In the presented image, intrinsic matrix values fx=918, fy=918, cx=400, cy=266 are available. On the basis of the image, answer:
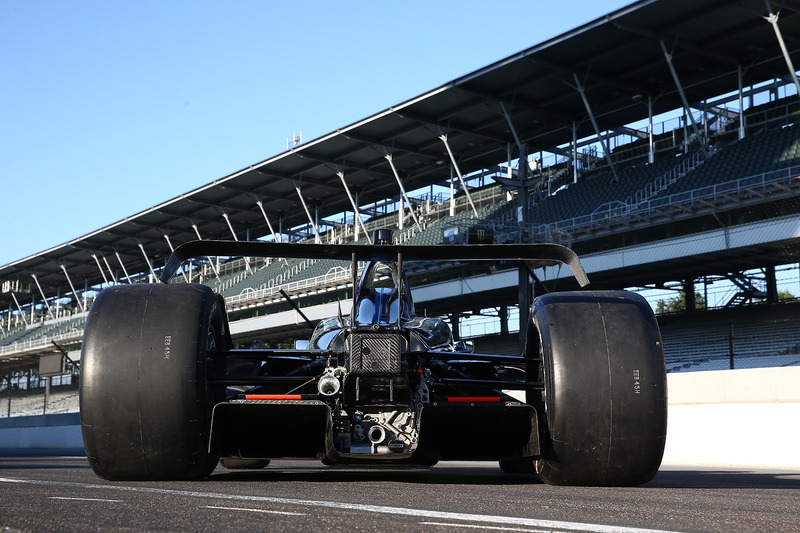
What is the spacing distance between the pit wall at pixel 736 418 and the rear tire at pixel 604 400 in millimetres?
9336

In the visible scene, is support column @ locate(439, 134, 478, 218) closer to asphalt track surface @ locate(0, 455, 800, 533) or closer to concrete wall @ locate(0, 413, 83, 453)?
concrete wall @ locate(0, 413, 83, 453)

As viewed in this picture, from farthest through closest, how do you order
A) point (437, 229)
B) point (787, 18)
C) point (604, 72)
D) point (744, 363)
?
point (437, 229) < point (604, 72) < point (787, 18) < point (744, 363)

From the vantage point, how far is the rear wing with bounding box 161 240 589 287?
711cm

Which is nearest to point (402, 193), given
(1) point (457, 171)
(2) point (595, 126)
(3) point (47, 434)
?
(1) point (457, 171)

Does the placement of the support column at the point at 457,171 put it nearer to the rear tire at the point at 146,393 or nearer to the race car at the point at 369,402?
the race car at the point at 369,402

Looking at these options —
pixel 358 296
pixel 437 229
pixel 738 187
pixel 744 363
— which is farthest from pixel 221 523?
pixel 437 229

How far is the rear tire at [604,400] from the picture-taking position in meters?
6.15

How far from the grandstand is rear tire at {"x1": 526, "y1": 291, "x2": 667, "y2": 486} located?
18089mm

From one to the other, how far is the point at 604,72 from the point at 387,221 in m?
18.6

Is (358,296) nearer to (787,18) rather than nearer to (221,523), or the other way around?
(221,523)

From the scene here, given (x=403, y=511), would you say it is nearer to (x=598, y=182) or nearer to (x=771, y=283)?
(x=771, y=283)

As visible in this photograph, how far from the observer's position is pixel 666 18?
34906 millimetres

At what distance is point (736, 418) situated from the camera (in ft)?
50.2

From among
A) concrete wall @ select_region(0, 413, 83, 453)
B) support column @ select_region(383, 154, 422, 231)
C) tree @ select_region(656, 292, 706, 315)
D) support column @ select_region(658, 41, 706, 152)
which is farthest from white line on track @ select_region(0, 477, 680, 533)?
support column @ select_region(383, 154, 422, 231)
